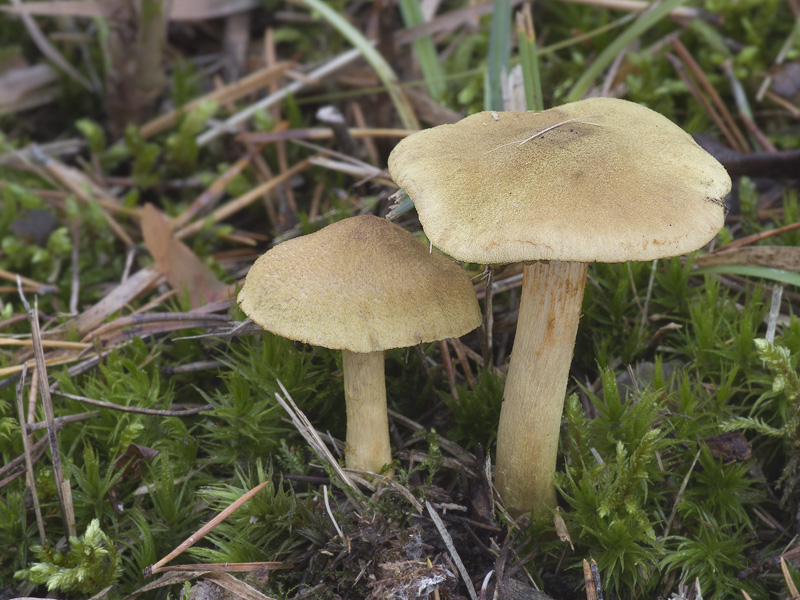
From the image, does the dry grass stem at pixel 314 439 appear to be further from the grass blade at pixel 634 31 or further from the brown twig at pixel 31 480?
the grass blade at pixel 634 31

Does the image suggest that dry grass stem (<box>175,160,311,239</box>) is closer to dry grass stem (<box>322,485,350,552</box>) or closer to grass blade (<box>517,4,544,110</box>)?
grass blade (<box>517,4,544,110</box>)

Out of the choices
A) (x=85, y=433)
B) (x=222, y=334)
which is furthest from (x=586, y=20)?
(x=85, y=433)

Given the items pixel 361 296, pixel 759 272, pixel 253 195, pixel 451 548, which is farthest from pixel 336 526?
pixel 253 195

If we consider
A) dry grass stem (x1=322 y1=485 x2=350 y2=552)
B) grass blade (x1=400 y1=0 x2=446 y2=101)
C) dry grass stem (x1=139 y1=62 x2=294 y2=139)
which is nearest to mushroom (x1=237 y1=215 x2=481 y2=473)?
dry grass stem (x1=322 y1=485 x2=350 y2=552)

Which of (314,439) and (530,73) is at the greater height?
(530,73)

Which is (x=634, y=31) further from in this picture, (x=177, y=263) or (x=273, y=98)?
(x=177, y=263)

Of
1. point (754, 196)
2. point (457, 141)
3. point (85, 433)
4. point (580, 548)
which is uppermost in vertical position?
point (457, 141)

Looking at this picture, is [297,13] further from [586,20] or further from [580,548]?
[580,548]
